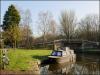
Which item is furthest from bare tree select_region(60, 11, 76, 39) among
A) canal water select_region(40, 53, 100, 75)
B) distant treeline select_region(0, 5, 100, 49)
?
canal water select_region(40, 53, 100, 75)

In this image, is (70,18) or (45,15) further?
(70,18)

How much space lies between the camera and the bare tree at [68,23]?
7338cm

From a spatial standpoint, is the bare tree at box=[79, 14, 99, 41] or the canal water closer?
the canal water

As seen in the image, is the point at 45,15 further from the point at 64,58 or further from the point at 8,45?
the point at 64,58

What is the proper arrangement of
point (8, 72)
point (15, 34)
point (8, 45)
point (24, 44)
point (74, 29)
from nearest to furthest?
point (8, 72)
point (15, 34)
point (8, 45)
point (24, 44)
point (74, 29)

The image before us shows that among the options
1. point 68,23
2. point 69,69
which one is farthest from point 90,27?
point 69,69

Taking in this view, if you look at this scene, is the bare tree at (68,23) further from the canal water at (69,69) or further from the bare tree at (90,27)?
the canal water at (69,69)

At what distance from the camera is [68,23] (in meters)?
75.1

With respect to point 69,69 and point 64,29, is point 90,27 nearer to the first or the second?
point 64,29

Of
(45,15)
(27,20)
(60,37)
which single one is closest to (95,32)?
(60,37)

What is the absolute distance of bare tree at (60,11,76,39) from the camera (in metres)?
73.4

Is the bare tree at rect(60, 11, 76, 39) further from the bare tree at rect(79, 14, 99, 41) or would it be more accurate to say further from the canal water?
the canal water

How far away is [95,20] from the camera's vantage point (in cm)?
7438

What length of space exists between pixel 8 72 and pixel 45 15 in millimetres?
49930
